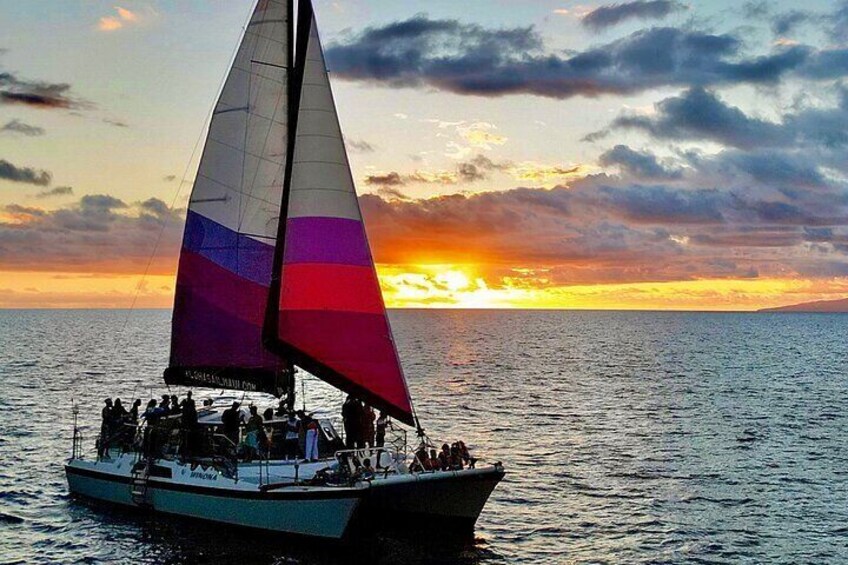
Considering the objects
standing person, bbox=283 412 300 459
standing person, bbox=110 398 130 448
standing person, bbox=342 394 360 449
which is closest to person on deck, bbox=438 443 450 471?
standing person, bbox=342 394 360 449

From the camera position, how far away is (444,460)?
24.8 metres

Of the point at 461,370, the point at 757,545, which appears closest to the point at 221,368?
the point at 757,545

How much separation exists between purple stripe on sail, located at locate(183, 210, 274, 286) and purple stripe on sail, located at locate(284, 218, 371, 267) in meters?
2.94

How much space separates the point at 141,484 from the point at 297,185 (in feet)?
34.5

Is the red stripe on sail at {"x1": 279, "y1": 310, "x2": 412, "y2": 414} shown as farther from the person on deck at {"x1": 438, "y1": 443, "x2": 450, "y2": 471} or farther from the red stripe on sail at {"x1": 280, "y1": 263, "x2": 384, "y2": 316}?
the person on deck at {"x1": 438, "y1": 443, "x2": 450, "y2": 471}

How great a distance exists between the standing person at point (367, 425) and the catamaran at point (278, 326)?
0.72 m

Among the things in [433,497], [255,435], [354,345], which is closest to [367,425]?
[354,345]

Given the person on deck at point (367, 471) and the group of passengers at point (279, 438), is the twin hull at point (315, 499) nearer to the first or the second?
the person on deck at point (367, 471)

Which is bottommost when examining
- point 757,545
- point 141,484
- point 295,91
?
point 757,545

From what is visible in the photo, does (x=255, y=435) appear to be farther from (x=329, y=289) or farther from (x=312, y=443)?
(x=329, y=289)

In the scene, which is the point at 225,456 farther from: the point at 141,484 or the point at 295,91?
the point at 295,91

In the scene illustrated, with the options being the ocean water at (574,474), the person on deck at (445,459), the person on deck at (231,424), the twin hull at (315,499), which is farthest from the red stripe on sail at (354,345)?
the ocean water at (574,474)

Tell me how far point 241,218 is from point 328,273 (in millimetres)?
4707

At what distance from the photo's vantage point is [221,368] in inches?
1155
